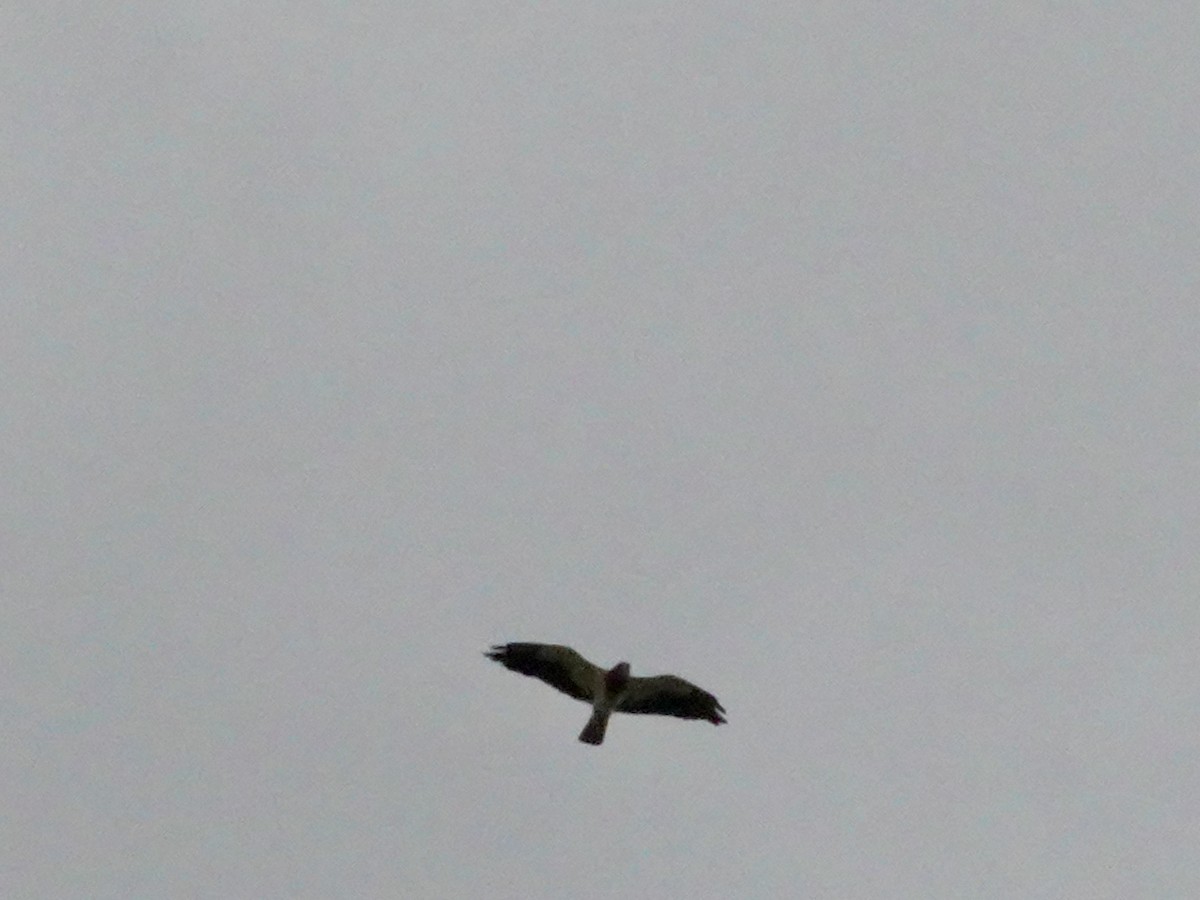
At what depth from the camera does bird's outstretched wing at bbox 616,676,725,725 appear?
3123 centimetres

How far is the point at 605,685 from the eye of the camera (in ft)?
102

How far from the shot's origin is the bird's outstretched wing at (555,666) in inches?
1232

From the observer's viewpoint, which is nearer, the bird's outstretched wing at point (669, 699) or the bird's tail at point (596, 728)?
the bird's tail at point (596, 728)

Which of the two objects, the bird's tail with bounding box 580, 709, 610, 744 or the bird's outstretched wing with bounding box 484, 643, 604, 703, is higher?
the bird's outstretched wing with bounding box 484, 643, 604, 703

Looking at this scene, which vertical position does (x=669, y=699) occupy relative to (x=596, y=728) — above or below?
above

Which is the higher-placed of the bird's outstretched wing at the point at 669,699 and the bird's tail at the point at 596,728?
the bird's outstretched wing at the point at 669,699

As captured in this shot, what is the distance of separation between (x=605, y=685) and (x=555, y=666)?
134cm

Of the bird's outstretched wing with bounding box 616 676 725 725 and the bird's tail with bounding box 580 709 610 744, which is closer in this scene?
the bird's tail with bounding box 580 709 610 744

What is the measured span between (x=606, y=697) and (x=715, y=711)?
266 cm

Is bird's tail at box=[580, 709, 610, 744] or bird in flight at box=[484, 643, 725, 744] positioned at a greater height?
bird in flight at box=[484, 643, 725, 744]

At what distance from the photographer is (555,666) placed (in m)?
31.5

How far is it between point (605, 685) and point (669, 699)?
1723mm

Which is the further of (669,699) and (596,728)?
(669,699)

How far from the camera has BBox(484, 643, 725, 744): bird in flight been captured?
3109 cm
